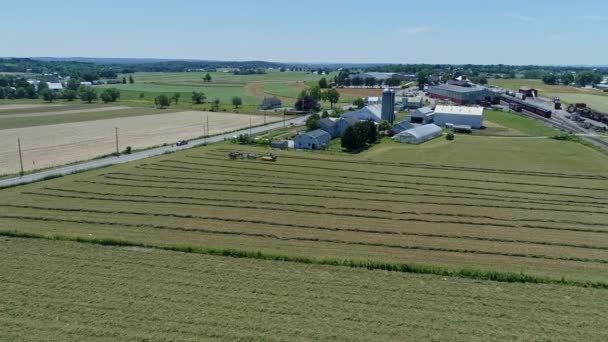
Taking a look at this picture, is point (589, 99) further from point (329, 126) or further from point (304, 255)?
point (304, 255)

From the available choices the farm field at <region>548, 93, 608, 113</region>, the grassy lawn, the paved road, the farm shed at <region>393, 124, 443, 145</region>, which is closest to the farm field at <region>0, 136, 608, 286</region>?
the paved road

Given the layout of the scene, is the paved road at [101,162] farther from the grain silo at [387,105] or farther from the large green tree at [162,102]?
the large green tree at [162,102]

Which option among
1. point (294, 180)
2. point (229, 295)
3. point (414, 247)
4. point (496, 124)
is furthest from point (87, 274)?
point (496, 124)

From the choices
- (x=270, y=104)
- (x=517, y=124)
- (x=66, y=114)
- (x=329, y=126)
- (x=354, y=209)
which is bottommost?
(x=354, y=209)

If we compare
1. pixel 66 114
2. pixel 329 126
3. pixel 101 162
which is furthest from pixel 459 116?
pixel 66 114

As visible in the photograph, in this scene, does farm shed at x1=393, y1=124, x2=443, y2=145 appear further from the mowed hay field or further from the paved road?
the paved road

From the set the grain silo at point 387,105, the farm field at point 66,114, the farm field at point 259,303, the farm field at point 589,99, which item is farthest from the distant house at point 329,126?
the farm field at point 589,99

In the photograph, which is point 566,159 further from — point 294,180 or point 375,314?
point 375,314
